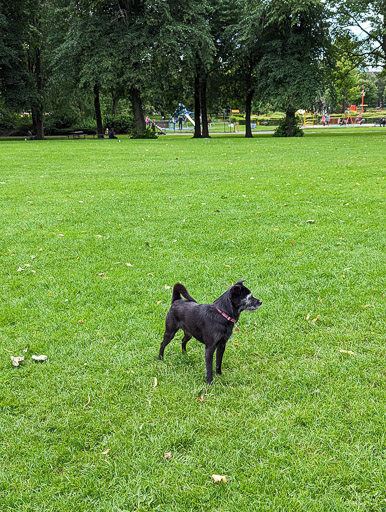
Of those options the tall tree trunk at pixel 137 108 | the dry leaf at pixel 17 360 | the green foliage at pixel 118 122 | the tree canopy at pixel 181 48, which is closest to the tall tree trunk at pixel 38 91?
the tree canopy at pixel 181 48

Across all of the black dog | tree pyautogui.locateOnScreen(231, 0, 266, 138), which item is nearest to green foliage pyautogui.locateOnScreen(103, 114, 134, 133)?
tree pyautogui.locateOnScreen(231, 0, 266, 138)

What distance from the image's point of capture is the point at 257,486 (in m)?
2.31

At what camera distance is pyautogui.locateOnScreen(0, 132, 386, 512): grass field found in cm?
235

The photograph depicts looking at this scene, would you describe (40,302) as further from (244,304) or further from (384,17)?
(384,17)

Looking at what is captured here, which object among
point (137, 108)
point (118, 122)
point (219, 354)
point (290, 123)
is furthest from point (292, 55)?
point (219, 354)

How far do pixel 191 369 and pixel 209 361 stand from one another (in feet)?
1.21

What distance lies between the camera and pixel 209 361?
3109 millimetres

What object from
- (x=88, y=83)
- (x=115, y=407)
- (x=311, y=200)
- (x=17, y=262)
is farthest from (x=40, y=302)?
(x=88, y=83)

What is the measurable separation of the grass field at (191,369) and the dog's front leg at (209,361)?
0.08 metres

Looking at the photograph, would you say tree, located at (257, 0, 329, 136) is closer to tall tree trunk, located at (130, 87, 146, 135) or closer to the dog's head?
tall tree trunk, located at (130, 87, 146, 135)

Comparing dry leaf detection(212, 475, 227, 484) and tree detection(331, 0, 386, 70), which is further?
tree detection(331, 0, 386, 70)

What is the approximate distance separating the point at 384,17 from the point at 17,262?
3356 centimetres

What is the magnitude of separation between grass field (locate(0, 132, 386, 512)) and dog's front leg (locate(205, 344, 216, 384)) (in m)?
0.08

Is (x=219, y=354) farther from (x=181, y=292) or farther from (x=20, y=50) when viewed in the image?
(x=20, y=50)
